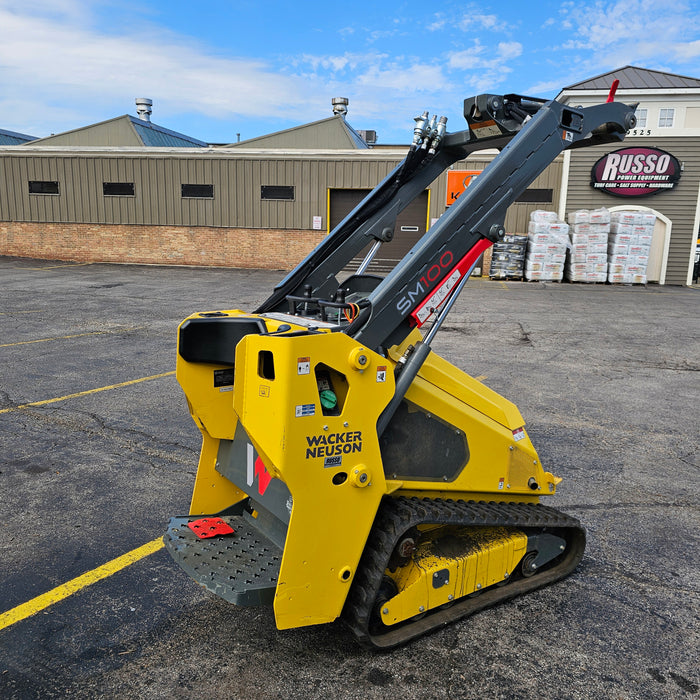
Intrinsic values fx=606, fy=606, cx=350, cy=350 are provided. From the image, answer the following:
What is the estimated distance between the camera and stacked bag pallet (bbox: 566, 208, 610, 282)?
800 inches

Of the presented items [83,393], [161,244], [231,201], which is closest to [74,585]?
[83,393]

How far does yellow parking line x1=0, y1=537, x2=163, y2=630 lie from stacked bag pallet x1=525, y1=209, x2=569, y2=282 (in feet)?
62.5

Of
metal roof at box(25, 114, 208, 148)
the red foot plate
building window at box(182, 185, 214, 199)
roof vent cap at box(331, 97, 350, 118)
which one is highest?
roof vent cap at box(331, 97, 350, 118)

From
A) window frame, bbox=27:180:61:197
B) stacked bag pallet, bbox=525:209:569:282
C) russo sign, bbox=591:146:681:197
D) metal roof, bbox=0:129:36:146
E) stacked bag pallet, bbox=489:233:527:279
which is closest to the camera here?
stacked bag pallet, bbox=525:209:569:282

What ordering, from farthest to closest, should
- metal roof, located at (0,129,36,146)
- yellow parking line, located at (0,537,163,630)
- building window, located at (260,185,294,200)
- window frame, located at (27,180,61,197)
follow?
metal roof, located at (0,129,36,146), window frame, located at (27,180,61,197), building window, located at (260,185,294,200), yellow parking line, located at (0,537,163,630)

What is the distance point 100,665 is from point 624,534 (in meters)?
3.40

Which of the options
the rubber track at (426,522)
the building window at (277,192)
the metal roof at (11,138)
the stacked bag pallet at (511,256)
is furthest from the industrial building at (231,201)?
the rubber track at (426,522)

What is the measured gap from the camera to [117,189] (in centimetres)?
2439

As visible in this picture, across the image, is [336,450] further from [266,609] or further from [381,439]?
[266,609]

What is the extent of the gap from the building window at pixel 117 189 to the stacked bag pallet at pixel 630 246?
18274 millimetres

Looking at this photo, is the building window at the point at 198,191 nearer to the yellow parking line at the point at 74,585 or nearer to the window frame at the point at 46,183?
the window frame at the point at 46,183

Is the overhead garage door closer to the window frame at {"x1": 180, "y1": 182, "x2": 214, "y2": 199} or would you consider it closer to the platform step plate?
the window frame at {"x1": 180, "y1": 182, "x2": 214, "y2": 199}

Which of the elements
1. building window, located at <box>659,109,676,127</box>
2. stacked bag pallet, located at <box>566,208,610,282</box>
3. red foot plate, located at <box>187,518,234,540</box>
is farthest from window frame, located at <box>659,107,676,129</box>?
red foot plate, located at <box>187,518,234,540</box>

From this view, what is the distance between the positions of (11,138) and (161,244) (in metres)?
18.5
